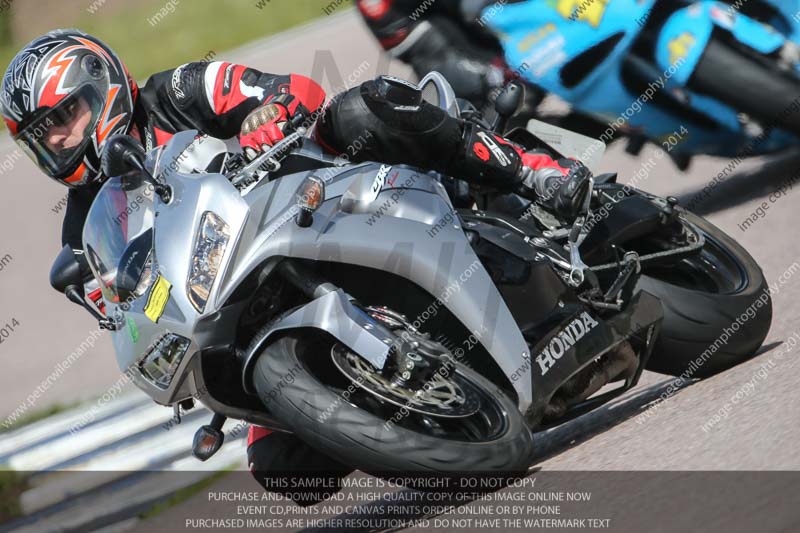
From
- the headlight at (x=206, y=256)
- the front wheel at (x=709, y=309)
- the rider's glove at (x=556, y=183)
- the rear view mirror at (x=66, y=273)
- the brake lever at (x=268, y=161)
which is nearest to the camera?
the headlight at (x=206, y=256)

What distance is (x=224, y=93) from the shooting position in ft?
14.9

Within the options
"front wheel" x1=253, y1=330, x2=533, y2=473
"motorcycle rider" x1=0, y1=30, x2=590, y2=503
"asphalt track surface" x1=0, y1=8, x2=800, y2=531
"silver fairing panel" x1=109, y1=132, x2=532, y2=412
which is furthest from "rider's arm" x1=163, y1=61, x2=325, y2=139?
"front wheel" x1=253, y1=330, x2=533, y2=473

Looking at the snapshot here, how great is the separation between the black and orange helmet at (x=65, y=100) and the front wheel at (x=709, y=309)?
206 cm

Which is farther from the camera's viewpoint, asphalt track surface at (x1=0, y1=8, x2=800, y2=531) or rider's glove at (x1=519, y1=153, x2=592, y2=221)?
rider's glove at (x1=519, y1=153, x2=592, y2=221)

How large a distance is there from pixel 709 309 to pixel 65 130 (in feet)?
A: 8.13

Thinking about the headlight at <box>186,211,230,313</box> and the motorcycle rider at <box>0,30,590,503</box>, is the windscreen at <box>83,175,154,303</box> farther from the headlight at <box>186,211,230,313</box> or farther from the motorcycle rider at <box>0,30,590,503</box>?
the motorcycle rider at <box>0,30,590,503</box>

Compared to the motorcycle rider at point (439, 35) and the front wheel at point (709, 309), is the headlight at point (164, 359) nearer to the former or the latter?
the front wheel at point (709, 309)

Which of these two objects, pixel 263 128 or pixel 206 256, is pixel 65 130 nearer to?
pixel 263 128

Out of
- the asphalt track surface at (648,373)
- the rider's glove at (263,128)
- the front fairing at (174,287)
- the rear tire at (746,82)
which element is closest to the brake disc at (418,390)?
the front fairing at (174,287)

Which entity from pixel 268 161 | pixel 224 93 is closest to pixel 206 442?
pixel 268 161

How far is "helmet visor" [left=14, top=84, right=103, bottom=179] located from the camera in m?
4.16

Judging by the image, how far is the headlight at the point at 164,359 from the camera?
11.5 ft

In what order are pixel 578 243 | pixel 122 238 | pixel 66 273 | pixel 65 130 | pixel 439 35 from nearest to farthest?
1. pixel 122 238
2. pixel 66 273
3. pixel 65 130
4. pixel 578 243
5. pixel 439 35

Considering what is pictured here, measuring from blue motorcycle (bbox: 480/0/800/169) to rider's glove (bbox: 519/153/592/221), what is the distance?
181cm
